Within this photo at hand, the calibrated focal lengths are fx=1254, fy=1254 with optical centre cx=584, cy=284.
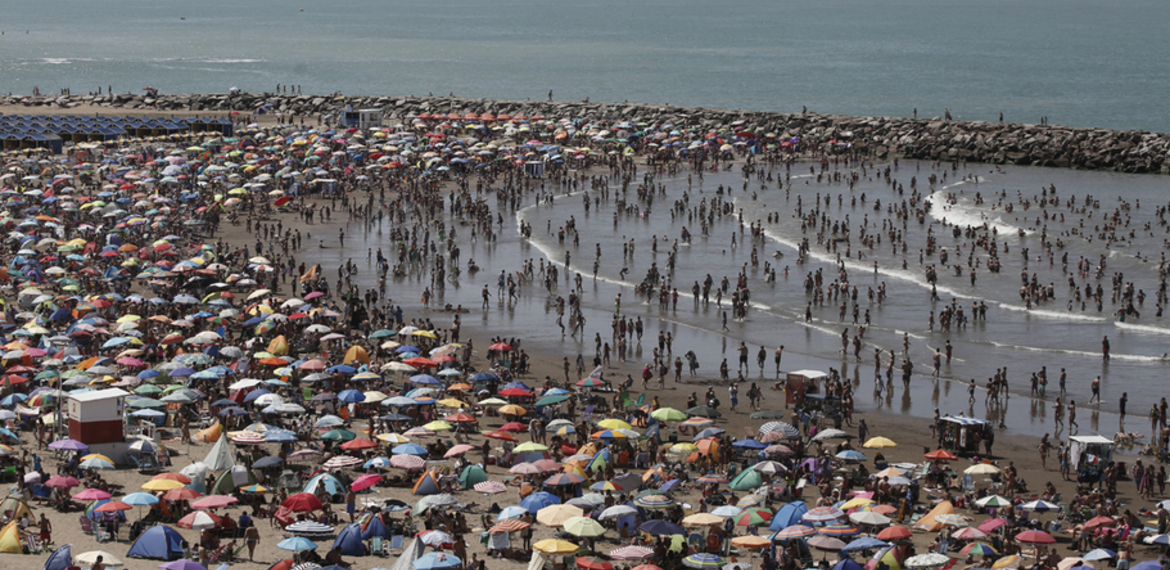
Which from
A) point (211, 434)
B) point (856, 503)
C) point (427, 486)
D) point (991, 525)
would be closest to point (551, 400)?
point (427, 486)

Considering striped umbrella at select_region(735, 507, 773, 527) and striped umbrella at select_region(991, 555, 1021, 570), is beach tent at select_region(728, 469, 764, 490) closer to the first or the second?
striped umbrella at select_region(735, 507, 773, 527)

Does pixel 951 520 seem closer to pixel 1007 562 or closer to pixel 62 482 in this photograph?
pixel 1007 562

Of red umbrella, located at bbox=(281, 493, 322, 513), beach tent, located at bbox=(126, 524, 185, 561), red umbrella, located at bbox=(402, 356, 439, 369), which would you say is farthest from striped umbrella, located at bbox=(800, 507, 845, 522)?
red umbrella, located at bbox=(402, 356, 439, 369)

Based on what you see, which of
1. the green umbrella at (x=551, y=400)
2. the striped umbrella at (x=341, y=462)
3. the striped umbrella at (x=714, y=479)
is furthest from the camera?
the green umbrella at (x=551, y=400)

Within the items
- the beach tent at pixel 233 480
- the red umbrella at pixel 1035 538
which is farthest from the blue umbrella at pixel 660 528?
the beach tent at pixel 233 480

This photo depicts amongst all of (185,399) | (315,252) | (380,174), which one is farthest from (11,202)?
(185,399)

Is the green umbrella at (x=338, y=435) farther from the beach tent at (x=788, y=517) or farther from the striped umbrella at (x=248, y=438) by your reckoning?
the beach tent at (x=788, y=517)

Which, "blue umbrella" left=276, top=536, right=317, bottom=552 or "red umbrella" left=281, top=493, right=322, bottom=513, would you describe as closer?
"blue umbrella" left=276, top=536, right=317, bottom=552
